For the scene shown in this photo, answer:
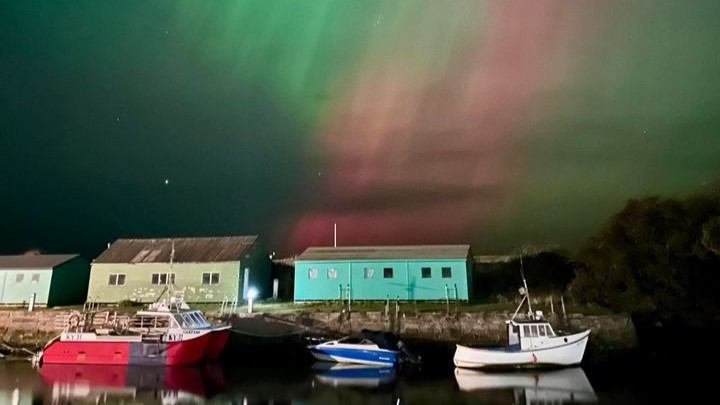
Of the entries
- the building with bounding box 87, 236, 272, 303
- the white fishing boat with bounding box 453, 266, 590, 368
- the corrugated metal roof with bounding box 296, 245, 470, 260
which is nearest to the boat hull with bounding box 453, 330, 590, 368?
the white fishing boat with bounding box 453, 266, 590, 368

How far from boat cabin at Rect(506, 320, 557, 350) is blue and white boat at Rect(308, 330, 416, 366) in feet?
18.1

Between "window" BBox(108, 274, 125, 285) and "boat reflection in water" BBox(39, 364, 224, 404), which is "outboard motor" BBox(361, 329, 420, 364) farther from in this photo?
"window" BBox(108, 274, 125, 285)

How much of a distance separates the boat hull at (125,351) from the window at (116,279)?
30.1ft

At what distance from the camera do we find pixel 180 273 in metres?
36.8

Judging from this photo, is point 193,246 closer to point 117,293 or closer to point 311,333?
point 117,293

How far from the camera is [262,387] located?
21.1m

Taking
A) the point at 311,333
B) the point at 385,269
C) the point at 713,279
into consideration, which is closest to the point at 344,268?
the point at 385,269

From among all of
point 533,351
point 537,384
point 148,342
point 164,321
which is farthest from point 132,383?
point 533,351

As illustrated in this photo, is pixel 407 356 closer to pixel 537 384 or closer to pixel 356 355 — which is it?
pixel 356 355

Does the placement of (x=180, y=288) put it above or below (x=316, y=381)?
above

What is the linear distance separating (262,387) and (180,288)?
17.7 metres

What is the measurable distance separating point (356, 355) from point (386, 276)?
28.9 ft

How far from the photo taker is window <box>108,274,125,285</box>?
3741cm

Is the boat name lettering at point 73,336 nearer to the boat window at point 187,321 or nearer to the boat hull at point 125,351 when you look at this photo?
the boat hull at point 125,351
